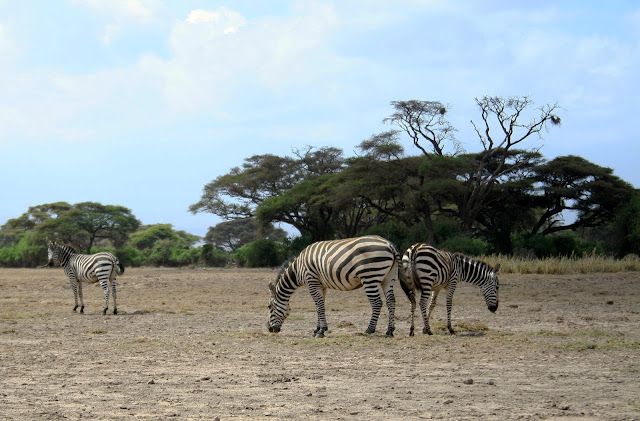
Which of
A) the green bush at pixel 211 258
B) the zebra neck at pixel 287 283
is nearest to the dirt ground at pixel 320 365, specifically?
the zebra neck at pixel 287 283

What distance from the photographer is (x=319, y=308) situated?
467 inches

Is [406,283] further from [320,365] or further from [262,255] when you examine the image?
[262,255]

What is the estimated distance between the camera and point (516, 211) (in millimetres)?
38438

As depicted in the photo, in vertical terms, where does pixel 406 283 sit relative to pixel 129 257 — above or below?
below

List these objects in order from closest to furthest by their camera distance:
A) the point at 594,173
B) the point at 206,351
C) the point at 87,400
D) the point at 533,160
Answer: the point at 87,400, the point at 206,351, the point at 594,173, the point at 533,160

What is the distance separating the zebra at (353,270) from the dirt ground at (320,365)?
489 millimetres

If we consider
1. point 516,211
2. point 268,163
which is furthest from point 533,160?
point 268,163

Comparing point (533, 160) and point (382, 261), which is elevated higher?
point (533, 160)

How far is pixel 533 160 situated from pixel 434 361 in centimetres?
3247

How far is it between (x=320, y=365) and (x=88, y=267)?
9.89 m

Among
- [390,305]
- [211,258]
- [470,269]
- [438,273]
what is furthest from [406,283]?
[211,258]

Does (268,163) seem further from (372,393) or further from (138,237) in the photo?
(372,393)

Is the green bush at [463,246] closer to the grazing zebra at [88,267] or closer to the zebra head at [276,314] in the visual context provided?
the grazing zebra at [88,267]

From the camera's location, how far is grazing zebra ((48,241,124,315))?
1645 centimetres
